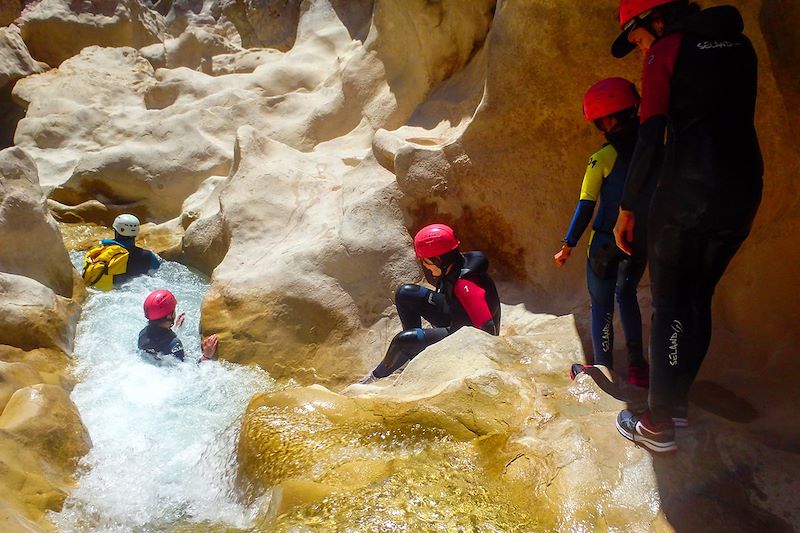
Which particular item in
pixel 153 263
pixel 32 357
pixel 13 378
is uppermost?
pixel 13 378

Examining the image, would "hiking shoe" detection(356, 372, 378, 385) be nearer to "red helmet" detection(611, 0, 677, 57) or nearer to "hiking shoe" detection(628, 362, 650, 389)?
"hiking shoe" detection(628, 362, 650, 389)

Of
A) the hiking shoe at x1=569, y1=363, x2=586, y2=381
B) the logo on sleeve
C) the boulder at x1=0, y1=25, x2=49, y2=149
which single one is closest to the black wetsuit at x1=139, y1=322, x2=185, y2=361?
the hiking shoe at x1=569, y1=363, x2=586, y2=381

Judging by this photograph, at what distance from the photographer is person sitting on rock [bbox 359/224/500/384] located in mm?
3986

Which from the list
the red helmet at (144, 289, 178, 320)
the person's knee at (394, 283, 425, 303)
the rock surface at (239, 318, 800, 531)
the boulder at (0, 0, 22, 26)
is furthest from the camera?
the boulder at (0, 0, 22, 26)

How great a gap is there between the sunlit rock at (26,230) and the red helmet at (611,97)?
15.7ft

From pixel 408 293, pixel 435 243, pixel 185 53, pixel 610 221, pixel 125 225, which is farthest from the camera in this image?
pixel 185 53

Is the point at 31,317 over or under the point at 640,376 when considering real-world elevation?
under

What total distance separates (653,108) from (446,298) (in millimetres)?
2246

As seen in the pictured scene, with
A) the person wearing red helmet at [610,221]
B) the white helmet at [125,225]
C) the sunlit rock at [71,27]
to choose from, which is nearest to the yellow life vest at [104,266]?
the white helmet at [125,225]

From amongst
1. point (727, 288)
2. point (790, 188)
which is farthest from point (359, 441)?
point (790, 188)

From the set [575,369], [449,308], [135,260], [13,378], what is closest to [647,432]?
[575,369]

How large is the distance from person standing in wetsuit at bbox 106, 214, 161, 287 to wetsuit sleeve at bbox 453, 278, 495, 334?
4126 millimetres

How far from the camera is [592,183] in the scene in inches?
124

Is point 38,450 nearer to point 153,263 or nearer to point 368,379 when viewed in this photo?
point 368,379
